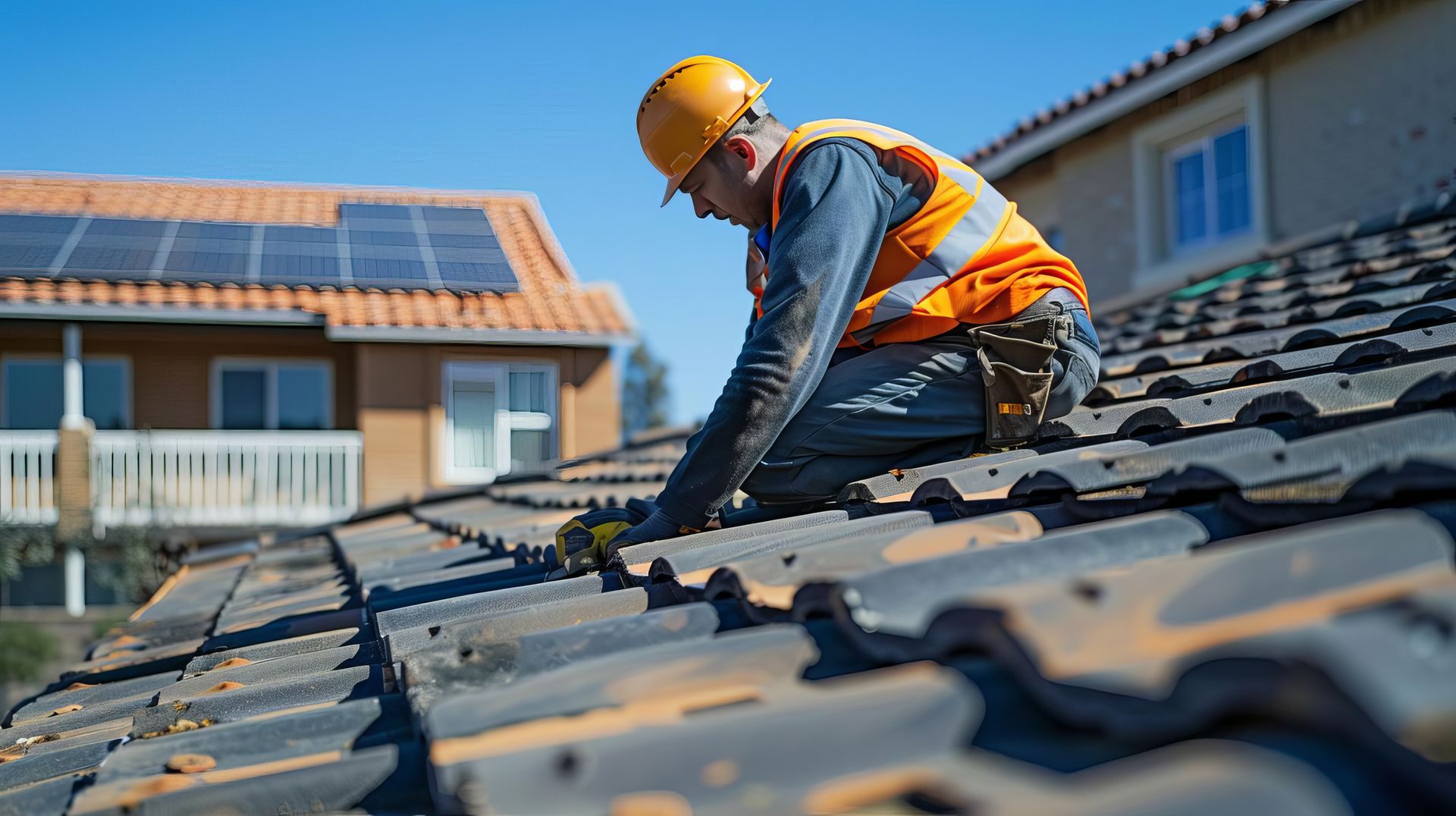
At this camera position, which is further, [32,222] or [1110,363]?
[32,222]

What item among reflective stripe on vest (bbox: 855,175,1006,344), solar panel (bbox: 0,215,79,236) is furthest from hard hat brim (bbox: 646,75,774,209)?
solar panel (bbox: 0,215,79,236)

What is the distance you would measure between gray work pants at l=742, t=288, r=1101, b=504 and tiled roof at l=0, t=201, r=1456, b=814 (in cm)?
13

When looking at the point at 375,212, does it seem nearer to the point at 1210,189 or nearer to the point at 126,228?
the point at 126,228

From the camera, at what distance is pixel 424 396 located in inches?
642

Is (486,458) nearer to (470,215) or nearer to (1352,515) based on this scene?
(470,215)

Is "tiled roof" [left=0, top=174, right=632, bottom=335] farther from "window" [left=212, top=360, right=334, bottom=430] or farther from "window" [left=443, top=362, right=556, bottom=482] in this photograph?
"window" [left=212, top=360, right=334, bottom=430]

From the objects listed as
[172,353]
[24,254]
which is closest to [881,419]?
[24,254]

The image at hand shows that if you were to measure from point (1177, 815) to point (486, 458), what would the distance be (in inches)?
652

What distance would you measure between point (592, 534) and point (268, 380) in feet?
49.5

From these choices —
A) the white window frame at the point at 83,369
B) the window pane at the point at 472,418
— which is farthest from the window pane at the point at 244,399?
the window pane at the point at 472,418

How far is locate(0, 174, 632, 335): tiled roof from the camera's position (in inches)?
559

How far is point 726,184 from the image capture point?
288 centimetres

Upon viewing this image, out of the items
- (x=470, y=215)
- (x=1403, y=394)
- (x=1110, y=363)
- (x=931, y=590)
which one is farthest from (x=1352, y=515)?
(x=470, y=215)

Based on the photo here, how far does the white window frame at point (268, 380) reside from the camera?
16.1 meters
